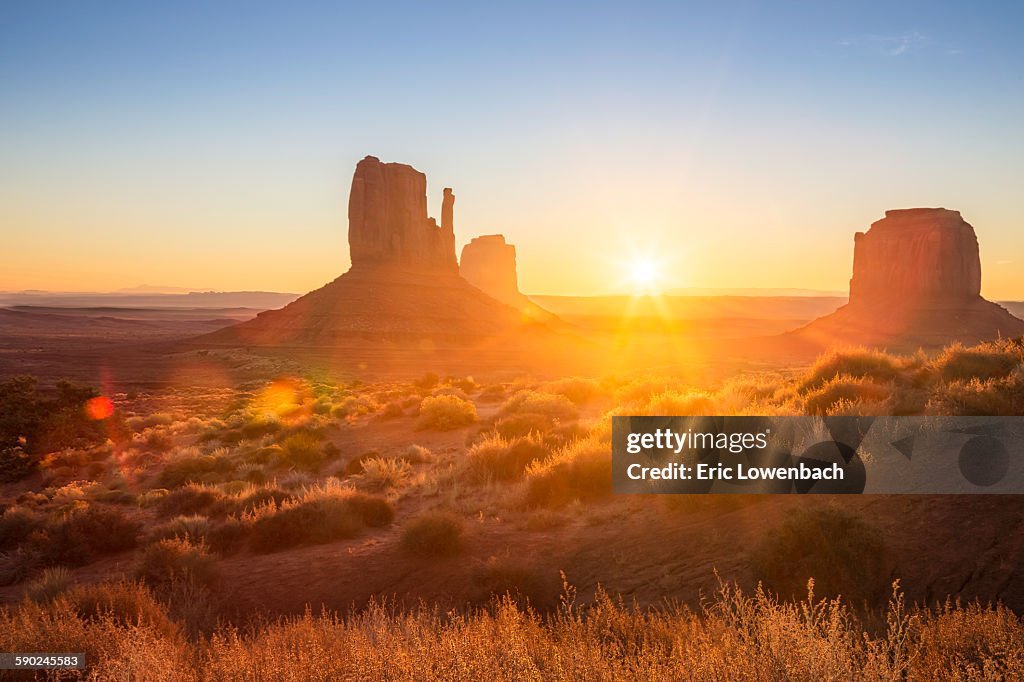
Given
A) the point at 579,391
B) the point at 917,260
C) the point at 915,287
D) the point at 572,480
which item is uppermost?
the point at 917,260

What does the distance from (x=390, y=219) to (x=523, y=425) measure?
82.9m

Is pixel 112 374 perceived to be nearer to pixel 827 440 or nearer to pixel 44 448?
pixel 44 448

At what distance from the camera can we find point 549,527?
1038 centimetres

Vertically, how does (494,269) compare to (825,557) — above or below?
above

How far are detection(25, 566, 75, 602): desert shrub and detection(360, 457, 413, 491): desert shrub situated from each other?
6694mm

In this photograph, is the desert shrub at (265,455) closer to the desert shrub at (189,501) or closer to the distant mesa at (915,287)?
the desert shrub at (189,501)

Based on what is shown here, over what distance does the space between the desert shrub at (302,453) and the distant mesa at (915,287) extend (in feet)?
253

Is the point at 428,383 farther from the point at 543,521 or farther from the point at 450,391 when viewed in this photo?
the point at 543,521

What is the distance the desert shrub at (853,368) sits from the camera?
15727mm

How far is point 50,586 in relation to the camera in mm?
8453

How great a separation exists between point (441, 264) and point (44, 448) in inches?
3313

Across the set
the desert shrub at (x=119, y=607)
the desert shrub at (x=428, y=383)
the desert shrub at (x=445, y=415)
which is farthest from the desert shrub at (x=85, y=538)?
the desert shrub at (x=428, y=383)

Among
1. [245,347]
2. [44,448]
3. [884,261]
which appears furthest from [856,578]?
[884,261]

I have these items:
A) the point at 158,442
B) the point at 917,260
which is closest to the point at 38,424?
the point at 158,442
